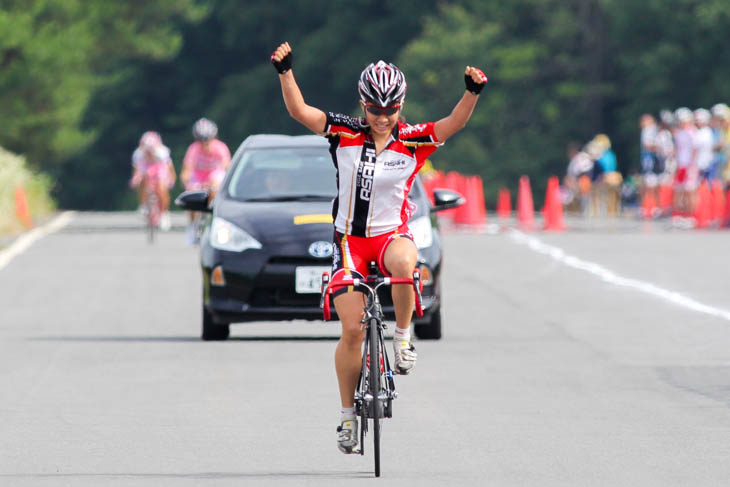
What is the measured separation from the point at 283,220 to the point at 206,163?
11664mm

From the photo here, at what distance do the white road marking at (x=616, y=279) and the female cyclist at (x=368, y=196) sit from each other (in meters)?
7.98

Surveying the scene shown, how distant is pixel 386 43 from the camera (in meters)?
68.8

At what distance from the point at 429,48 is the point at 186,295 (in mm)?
43214

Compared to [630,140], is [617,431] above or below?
below

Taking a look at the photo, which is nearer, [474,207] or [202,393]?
[202,393]

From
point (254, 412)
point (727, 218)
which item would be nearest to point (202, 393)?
point (254, 412)

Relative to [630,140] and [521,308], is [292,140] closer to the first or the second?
[521,308]

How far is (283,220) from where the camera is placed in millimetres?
14336

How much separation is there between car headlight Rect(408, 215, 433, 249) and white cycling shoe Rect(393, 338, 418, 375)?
5419 mm

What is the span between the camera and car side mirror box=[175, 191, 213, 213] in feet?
47.6

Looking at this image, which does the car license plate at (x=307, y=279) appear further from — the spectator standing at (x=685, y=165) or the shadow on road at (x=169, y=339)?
the spectator standing at (x=685, y=165)

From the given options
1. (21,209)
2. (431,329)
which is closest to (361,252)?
(431,329)

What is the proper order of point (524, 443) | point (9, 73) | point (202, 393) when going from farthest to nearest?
point (9, 73) → point (202, 393) → point (524, 443)

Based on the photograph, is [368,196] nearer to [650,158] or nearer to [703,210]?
[703,210]
